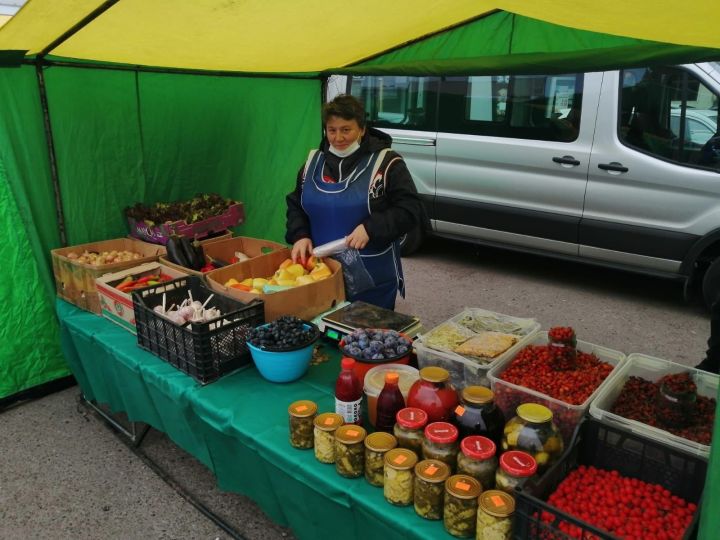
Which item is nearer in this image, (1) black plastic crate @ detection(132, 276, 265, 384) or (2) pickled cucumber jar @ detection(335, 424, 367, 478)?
(2) pickled cucumber jar @ detection(335, 424, 367, 478)

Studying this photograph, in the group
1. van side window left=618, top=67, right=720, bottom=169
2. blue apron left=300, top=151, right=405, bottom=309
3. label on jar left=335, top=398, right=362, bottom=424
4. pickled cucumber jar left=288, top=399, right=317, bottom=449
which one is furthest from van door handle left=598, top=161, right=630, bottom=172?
pickled cucumber jar left=288, top=399, right=317, bottom=449

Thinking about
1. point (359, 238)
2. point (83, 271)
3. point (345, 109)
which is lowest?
point (83, 271)

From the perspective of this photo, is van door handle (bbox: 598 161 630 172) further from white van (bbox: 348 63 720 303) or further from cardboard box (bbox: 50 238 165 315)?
cardboard box (bbox: 50 238 165 315)

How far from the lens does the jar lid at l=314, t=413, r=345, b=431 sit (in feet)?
5.49

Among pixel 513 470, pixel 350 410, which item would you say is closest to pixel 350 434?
pixel 350 410

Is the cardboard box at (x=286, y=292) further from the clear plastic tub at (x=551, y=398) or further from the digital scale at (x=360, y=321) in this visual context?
the clear plastic tub at (x=551, y=398)

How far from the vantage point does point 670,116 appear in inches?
172

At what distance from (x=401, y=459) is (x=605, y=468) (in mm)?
603

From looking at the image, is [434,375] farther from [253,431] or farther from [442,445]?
[253,431]

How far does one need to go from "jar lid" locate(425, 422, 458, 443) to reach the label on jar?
298mm

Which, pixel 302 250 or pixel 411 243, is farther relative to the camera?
pixel 411 243

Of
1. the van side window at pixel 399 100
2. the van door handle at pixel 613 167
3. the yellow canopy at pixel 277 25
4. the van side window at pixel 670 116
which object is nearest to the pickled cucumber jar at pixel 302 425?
the yellow canopy at pixel 277 25

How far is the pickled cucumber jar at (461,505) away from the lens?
137 cm

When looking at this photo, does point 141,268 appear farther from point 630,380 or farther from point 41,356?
point 630,380
